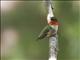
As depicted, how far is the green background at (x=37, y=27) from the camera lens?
2.62 ft

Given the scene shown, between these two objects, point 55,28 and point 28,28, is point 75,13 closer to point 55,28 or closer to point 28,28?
point 28,28

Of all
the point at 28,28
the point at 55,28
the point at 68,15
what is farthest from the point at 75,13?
the point at 55,28

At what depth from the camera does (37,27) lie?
826mm

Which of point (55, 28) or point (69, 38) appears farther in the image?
point (69, 38)

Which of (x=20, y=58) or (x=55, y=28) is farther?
(x=20, y=58)

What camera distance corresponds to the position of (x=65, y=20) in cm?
85

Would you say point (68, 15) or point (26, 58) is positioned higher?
point (68, 15)

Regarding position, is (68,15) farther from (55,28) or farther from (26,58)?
(55,28)

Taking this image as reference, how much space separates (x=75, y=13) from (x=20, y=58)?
0.81 ft

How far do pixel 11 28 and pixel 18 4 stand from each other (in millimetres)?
82

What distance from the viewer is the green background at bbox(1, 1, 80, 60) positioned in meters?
0.80

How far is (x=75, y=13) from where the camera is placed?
87 cm

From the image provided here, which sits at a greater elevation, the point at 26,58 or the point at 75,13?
the point at 75,13

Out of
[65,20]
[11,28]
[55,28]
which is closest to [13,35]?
[11,28]
